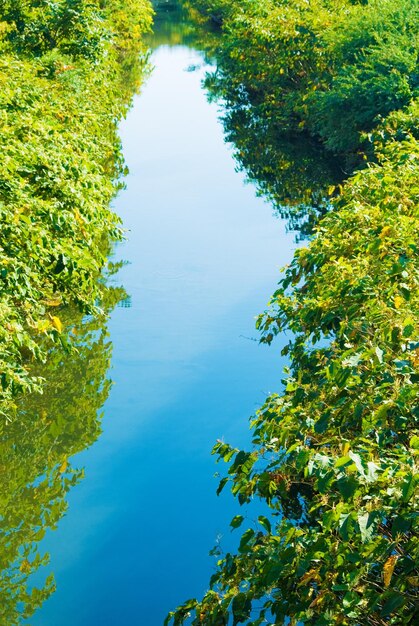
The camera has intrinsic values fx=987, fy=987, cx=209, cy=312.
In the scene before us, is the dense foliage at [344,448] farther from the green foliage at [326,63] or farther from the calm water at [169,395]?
the green foliage at [326,63]

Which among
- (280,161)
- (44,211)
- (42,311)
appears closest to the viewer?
(44,211)

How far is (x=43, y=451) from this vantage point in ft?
33.5

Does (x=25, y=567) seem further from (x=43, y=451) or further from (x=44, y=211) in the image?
(x=44, y=211)

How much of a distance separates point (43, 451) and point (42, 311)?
145 cm

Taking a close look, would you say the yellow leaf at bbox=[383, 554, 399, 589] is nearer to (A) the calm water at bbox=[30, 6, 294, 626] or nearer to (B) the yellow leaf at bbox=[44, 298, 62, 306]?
(A) the calm water at bbox=[30, 6, 294, 626]

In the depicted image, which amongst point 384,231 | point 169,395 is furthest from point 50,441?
point 384,231

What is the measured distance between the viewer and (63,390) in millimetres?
11266

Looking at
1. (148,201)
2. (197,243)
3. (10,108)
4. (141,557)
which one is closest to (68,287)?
(10,108)

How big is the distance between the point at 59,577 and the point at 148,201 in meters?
12.1

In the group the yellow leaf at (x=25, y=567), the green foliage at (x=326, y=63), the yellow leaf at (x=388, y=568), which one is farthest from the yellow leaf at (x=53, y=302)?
the yellow leaf at (x=388, y=568)

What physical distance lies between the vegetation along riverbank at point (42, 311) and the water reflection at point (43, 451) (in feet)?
0.04

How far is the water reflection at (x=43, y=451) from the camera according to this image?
8320mm

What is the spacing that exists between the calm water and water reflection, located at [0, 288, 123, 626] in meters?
0.17

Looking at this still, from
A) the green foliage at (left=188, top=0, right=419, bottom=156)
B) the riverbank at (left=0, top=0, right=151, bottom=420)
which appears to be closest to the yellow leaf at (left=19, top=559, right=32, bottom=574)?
the riverbank at (left=0, top=0, right=151, bottom=420)
